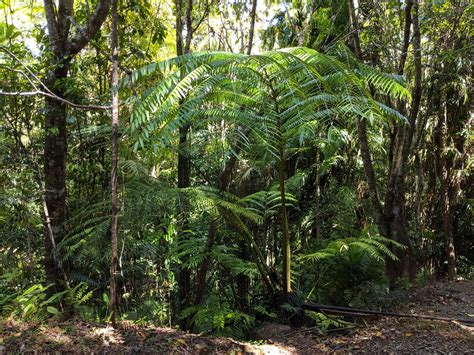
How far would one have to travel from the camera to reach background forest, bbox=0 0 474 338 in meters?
3.04

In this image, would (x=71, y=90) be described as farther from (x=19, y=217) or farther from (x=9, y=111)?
(x=19, y=217)

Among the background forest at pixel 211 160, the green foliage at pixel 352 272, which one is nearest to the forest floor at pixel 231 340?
the background forest at pixel 211 160

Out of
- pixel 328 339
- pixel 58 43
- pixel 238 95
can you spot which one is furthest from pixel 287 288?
pixel 58 43

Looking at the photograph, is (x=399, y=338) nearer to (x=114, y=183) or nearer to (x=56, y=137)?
(x=114, y=183)

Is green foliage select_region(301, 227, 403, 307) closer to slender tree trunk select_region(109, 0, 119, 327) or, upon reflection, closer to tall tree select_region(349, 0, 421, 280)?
tall tree select_region(349, 0, 421, 280)

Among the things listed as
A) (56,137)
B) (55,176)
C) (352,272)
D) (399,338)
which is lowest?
(399,338)

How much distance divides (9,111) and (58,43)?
1129 millimetres

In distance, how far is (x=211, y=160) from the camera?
4.75 meters

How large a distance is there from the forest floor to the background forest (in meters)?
0.26

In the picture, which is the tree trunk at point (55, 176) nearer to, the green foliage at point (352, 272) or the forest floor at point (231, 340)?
the forest floor at point (231, 340)

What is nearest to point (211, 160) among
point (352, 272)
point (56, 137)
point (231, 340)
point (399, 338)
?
point (56, 137)

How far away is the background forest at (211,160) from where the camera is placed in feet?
9.97

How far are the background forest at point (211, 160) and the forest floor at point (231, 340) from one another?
0.84 ft

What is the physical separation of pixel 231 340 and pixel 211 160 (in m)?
2.30
